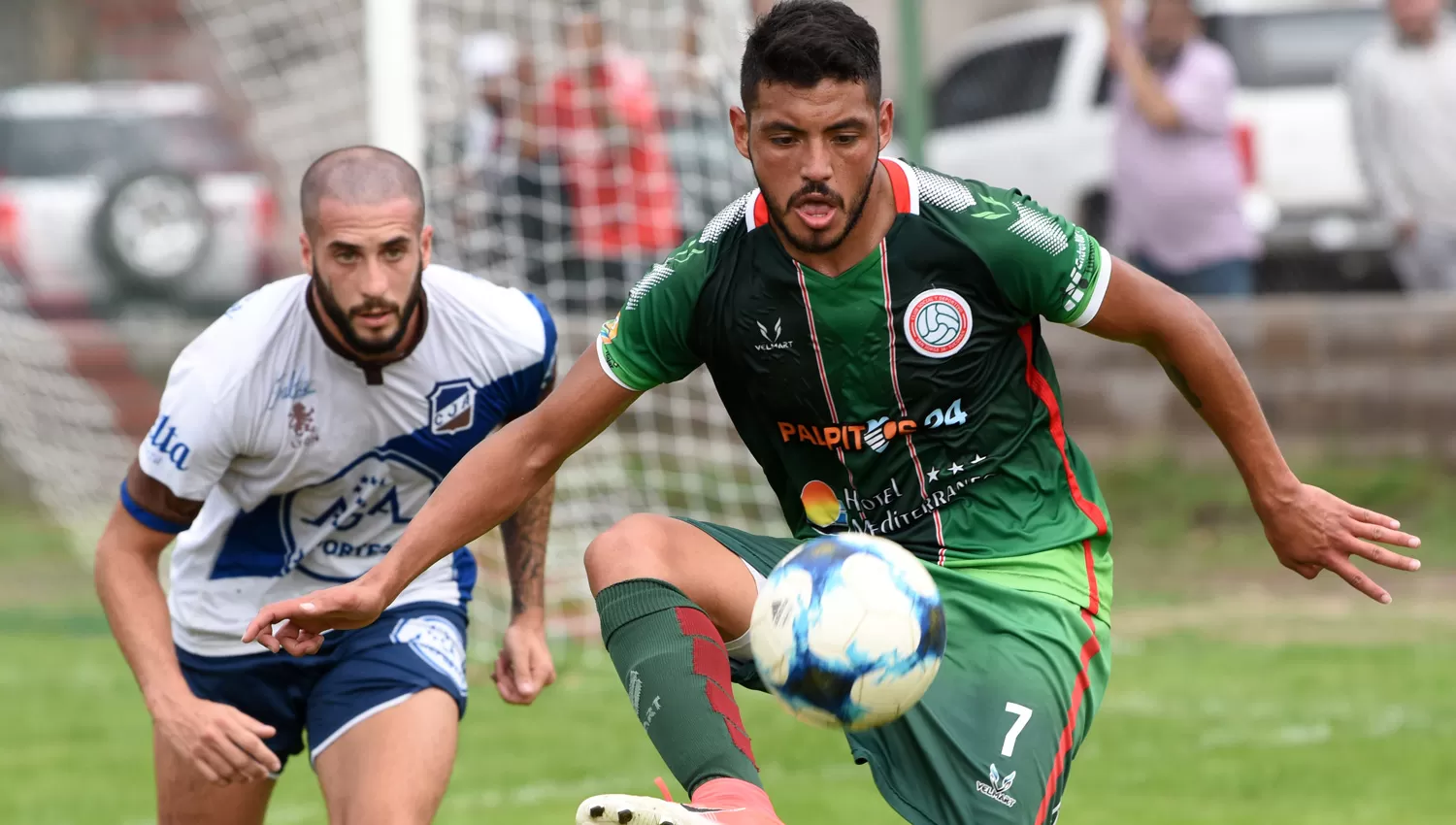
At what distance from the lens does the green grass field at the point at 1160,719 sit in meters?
7.16

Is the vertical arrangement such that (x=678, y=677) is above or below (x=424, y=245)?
below

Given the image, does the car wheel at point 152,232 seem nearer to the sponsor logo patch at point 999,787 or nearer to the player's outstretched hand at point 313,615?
the player's outstretched hand at point 313,615

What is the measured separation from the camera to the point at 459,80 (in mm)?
9922

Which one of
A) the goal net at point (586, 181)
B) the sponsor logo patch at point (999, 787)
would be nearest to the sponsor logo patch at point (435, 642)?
the sponsor logo patch at point (999, 787)

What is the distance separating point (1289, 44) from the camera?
1384 centimetres

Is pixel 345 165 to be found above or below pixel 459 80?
above

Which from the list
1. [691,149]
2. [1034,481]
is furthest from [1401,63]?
[1034,481]

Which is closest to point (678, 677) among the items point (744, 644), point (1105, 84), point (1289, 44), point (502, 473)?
point (744, 644)

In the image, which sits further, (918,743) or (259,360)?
(259,360)

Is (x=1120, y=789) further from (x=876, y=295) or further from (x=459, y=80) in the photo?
(x=459, y=80)

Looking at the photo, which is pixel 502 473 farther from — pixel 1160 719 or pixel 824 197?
pixel 1160 719

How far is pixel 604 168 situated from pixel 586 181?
0.12 meters

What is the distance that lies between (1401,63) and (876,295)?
315 inches

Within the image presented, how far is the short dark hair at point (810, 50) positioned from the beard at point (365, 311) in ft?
3.82
